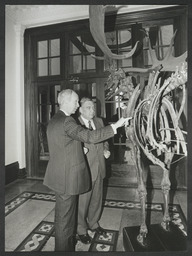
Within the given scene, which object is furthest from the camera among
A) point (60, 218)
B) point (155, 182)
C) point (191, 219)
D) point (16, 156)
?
point (16, 156)

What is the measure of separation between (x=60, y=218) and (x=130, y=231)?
2.80 ft

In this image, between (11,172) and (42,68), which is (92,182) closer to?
(11,172)

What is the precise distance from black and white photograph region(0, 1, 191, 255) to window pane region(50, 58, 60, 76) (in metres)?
0.03

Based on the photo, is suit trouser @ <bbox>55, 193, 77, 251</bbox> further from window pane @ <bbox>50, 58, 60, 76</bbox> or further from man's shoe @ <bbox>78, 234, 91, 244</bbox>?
window pane @ <bbox>50, 58, 60, 76</bbox>

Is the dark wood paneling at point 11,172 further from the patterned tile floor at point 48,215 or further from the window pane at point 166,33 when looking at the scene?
the window pane at point 166,33

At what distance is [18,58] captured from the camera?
480cm

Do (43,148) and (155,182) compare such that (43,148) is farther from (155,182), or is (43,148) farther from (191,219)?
(191,219)

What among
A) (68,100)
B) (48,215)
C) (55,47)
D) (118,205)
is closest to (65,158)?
(68,100)

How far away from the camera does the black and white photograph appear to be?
1873mm

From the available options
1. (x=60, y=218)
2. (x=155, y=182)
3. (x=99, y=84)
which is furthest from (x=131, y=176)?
(x=60, y=218)

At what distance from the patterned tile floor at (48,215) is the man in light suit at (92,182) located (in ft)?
0.49

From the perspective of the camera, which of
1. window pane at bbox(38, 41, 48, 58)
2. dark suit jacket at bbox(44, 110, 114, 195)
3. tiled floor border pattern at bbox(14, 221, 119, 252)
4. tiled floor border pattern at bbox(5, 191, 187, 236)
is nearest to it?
dark suit jacket at bbox(44, 110, 114, 195)

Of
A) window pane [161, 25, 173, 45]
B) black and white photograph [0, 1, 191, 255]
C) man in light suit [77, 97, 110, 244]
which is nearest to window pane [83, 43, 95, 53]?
black and white photograph [0, 1, 191, 255]

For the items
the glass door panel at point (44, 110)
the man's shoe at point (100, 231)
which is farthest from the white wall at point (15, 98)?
the man's shoe at point (100, 231)
